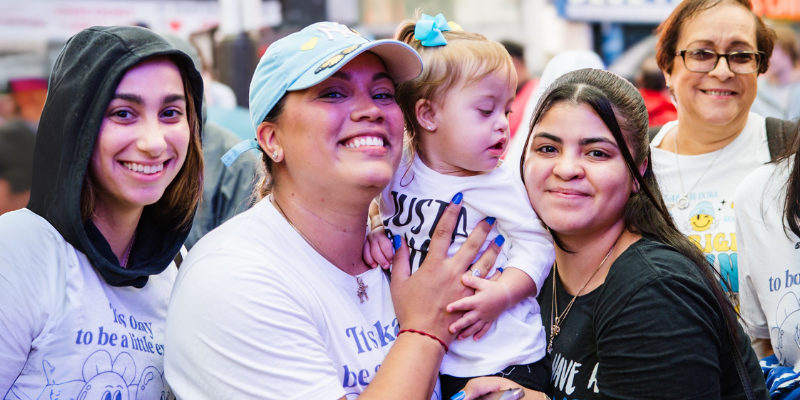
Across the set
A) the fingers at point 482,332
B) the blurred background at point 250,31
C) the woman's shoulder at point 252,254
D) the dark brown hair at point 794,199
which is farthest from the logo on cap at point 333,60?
the blurred background at point 250,31

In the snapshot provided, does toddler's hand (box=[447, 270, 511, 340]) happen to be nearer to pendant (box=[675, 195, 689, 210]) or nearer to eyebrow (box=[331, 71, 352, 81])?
eyebrow (box=[331, 71, 352, 81])

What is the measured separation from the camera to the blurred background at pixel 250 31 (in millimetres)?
6176

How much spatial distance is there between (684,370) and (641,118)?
3.12ft

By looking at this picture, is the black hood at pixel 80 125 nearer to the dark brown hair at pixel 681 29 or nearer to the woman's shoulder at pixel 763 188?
the woman's shoulder at pixel 763 188

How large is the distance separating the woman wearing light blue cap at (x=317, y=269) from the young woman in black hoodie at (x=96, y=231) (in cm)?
22

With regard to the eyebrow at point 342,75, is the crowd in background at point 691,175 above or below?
Result: below

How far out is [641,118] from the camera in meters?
2.51

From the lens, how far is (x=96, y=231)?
7.06 feet

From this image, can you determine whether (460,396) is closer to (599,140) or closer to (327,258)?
(327,258)

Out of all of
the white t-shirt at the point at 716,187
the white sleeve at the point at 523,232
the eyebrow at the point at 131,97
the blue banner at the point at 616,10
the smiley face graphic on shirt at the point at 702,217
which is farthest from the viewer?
the blue banner at the point at 616,10

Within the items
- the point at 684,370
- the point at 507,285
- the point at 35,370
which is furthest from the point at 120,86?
the point at 684,370

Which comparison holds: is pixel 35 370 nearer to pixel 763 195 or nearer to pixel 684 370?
pixel 684 370

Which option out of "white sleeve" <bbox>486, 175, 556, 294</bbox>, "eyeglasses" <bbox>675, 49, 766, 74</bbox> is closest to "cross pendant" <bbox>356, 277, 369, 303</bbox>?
"white sleeve" <bbox>486, 175, 556, 294</bbox>

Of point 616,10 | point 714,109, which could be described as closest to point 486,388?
point 714,109
